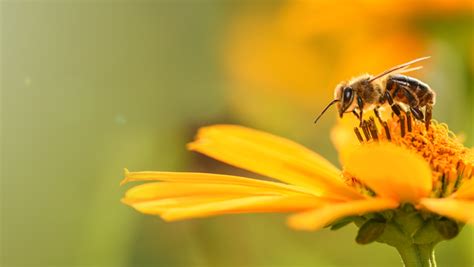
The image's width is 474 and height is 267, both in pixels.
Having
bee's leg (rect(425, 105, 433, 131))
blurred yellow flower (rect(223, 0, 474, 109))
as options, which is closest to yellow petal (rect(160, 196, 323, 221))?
bee's leg (rect(425, 105, 433, 131))

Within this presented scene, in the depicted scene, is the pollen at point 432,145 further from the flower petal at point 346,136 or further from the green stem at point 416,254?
the green stem at point 416,254

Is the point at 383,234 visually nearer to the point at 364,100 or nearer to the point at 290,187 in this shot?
the point at 290,187

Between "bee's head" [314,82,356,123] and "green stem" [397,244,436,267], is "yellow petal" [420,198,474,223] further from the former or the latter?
"bee's head" [314,82,356,123]

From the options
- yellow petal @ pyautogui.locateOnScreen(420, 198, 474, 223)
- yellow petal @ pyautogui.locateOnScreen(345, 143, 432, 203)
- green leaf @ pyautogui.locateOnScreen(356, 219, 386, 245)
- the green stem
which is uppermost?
yellow petal @ pyautogui.locateOnScreen(345, 143, 432, 203)

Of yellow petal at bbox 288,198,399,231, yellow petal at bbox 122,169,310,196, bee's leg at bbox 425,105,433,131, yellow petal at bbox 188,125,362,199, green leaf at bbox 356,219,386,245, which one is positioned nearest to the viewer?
yellow petal at bbox 288,198,399,231

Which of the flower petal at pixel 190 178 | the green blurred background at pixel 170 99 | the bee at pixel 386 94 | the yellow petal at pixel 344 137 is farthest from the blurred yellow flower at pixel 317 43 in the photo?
the flower petal at pixel 190 178

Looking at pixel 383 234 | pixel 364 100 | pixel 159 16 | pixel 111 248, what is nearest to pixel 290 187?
pixel 383 234

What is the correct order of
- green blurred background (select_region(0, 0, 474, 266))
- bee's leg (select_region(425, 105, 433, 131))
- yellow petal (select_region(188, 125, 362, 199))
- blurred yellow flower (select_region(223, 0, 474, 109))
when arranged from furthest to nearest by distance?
blurred yellow flower (select_region(223, 0, 474, 109)) < green blurred background (select_region(0, 0, 474, 266)) < bee's leg (select_region(425, 105, 433, 131)) < yellow petal (select_region(188, 125, 362, 199))
